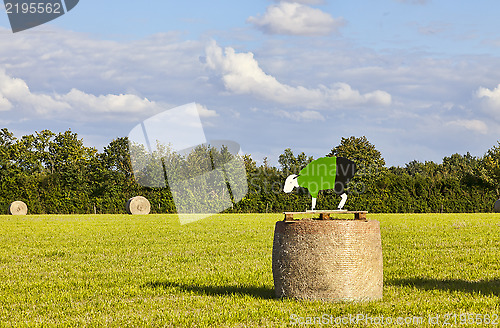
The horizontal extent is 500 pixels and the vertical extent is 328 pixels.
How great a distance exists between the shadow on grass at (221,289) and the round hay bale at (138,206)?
30.7m

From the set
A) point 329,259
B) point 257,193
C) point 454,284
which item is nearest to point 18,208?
point 257,193

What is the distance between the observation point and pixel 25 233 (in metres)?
20.5

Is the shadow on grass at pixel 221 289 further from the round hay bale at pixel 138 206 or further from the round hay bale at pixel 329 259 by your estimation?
the round hay bale at pixel 138 206

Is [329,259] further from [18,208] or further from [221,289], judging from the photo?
Result: [18,208]

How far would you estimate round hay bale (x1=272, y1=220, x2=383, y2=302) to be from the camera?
7027mm

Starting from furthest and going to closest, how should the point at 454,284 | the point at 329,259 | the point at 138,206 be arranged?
the point at 138,206 → the point at 454,284 → the point at 329,259

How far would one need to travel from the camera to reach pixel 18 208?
40.7m

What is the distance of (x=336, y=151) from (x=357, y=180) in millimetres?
24523

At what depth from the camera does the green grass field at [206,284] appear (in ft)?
22.4

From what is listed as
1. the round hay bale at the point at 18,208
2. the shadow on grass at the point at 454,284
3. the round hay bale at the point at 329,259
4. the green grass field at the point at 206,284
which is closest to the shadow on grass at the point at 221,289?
the green grass field at the point at 206,284

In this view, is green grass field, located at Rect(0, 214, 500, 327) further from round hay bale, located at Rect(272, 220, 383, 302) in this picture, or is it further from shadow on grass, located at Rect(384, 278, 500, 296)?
round hay bale, located at Rect(272, 220, 383, 302)

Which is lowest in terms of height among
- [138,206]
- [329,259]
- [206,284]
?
[206,284]

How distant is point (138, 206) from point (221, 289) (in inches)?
1250

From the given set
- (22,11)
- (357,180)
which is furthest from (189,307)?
(357,180)
